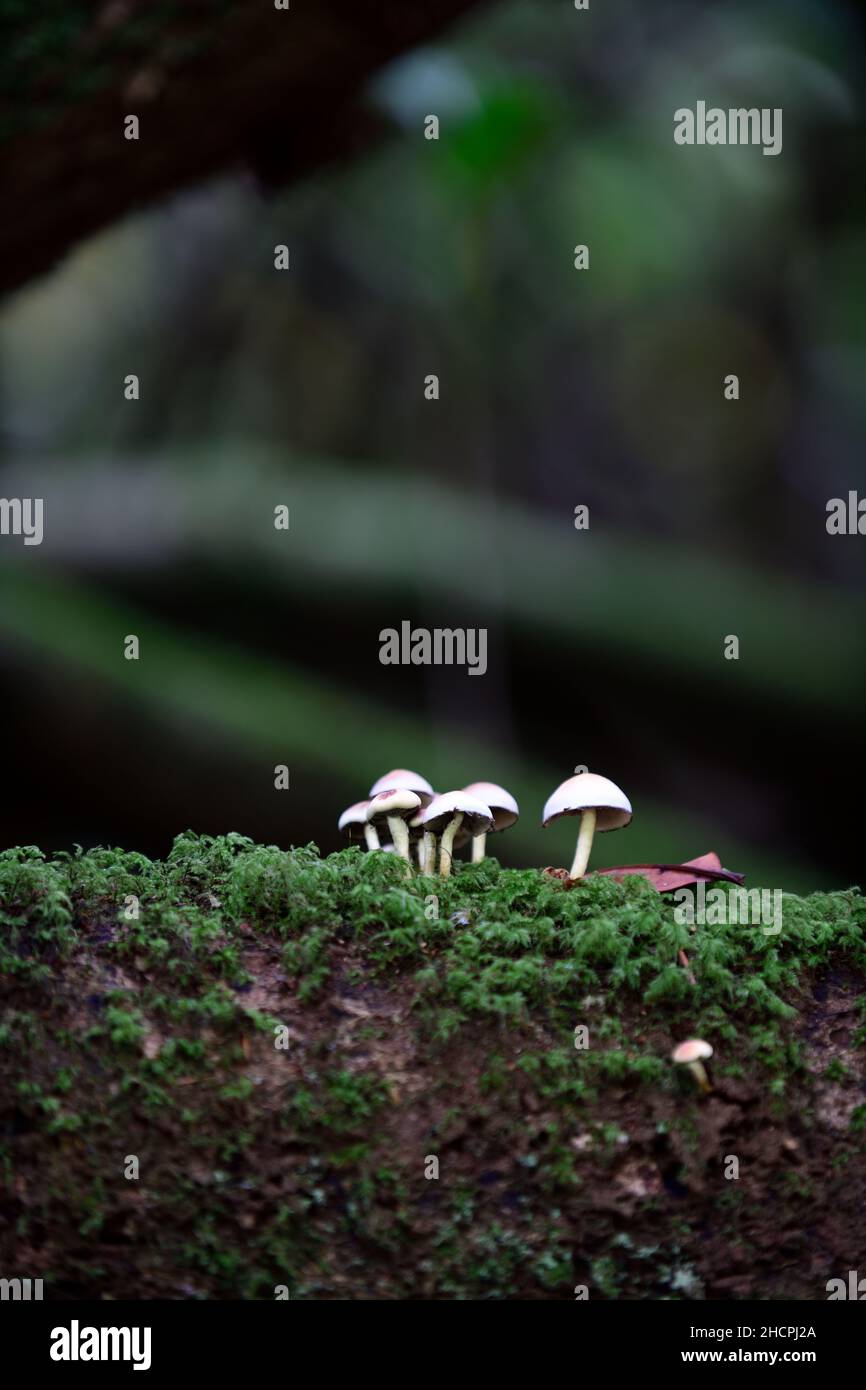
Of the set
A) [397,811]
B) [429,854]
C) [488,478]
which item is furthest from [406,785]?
[488,478]

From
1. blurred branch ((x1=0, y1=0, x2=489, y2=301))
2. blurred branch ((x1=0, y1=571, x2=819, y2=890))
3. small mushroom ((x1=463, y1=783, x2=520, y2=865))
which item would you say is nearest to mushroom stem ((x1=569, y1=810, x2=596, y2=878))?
small mushroom ((x1=463, y1=783, x2=520, y2=865))

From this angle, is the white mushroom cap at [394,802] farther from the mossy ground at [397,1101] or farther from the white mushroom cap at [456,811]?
the mossy ground at [397,1101]

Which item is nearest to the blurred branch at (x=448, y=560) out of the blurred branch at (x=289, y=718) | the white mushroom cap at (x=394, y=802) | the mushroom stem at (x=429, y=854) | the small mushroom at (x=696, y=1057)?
the blurred branch at (x=289, y=718)

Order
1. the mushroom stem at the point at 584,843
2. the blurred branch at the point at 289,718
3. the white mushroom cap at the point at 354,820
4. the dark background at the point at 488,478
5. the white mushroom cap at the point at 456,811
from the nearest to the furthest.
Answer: the white mushroom cap at the point at 456,811 → the mushroom stem at the point at 584,843 → the white mushroom cap at the point at 354,820 → the blurred branch at the point at 289,718 → the dark background at the point at 488,478

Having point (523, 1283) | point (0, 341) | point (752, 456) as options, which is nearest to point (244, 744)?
point (0, 341)

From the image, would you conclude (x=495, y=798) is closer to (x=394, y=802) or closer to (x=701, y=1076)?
(x=394, y=802)

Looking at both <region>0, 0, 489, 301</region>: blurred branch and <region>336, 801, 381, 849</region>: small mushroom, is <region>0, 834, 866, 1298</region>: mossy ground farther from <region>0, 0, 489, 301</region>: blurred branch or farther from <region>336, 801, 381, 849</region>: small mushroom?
<region>0, 0, 489, 301</region>: blurred branch
